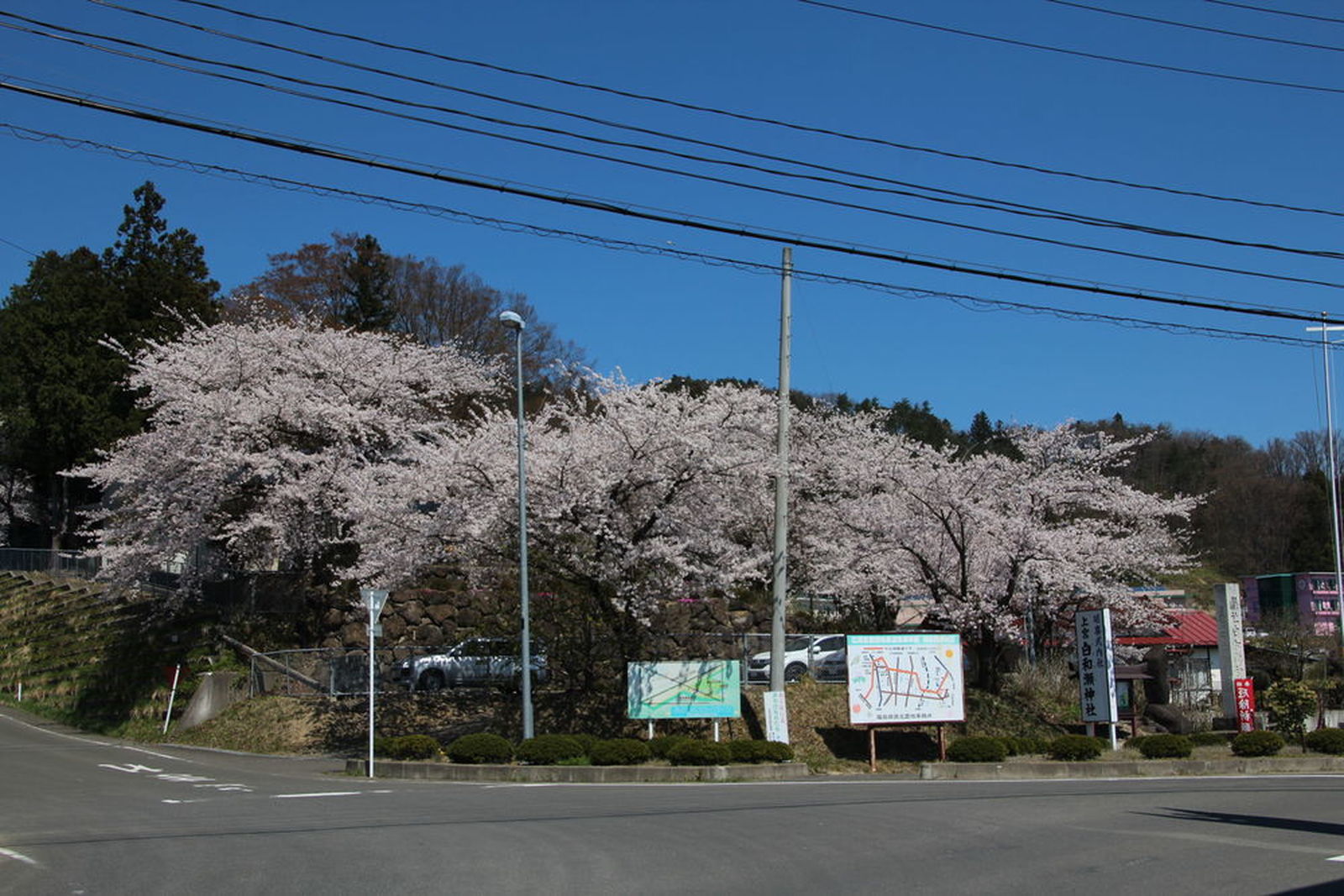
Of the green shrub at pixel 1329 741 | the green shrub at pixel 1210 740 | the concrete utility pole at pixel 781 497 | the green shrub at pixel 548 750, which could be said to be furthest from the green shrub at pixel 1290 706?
the green shrub at pixel 548 750

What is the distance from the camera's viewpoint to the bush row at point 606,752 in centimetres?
1920

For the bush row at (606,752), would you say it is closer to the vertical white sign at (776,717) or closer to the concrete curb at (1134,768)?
the vertical white sign at (776,717)

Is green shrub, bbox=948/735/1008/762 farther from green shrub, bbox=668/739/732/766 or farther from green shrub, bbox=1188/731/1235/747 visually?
green shrub, bbox=1188/731/1235/747

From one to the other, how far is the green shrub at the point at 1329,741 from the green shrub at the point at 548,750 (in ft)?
47.3

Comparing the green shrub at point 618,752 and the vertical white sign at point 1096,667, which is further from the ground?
the vertical white sign at point 1096,667

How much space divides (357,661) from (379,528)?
4102 mm

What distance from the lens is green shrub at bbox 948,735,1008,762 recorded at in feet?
66.9

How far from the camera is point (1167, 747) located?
2120 centimetres

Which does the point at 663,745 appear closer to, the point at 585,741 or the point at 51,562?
the point at 585,741

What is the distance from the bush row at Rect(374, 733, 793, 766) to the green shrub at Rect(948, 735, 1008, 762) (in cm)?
315

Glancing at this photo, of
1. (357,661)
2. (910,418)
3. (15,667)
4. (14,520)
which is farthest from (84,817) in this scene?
(910,418)

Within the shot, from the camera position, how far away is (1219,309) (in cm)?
1477

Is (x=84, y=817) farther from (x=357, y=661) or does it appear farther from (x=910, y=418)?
(x=910, y=418)

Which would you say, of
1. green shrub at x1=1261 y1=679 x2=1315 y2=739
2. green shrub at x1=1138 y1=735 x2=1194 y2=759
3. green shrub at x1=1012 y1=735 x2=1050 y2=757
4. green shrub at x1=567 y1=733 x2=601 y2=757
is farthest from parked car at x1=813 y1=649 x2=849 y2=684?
green shrub at x1=1261 y1=679 x2=1315 y2=739
